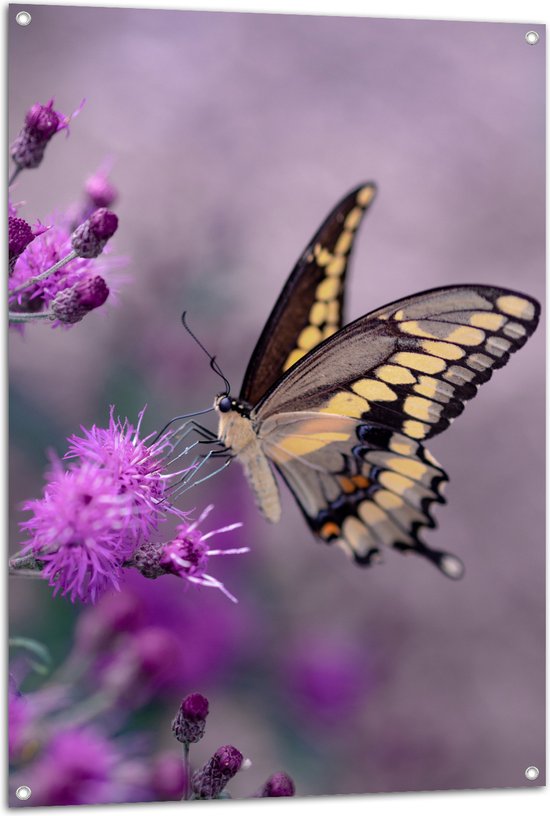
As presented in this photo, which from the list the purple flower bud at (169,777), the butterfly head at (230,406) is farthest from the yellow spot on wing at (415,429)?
the purple flower bud at (169,777)

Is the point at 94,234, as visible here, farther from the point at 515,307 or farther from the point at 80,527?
the point at 515,307

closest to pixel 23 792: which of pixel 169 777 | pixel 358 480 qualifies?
pixel 169 777

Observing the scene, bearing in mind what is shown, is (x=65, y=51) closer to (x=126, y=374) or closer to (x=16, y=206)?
(x=16, y=206)

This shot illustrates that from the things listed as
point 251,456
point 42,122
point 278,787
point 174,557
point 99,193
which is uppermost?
point 42,122

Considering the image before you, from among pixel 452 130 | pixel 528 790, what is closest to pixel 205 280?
pixel 452 130

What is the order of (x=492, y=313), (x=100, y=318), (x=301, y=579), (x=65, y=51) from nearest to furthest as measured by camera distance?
(x=492, y=313), (x=65, y=51), (x=100, y=318), (x=301, y=579)

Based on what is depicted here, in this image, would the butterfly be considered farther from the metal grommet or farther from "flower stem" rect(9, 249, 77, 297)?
the metal grommet

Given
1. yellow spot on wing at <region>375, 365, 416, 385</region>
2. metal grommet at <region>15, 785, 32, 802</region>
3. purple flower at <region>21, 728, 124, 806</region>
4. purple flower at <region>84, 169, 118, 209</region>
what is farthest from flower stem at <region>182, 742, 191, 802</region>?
purple flower at <region>84, 169, 118, 209</region>

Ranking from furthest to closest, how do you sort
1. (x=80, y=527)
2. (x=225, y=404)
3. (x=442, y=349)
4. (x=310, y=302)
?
(x=310, y=302) → (x=225, y=404) → (x=442, y=349) → (x=80, y=527)
